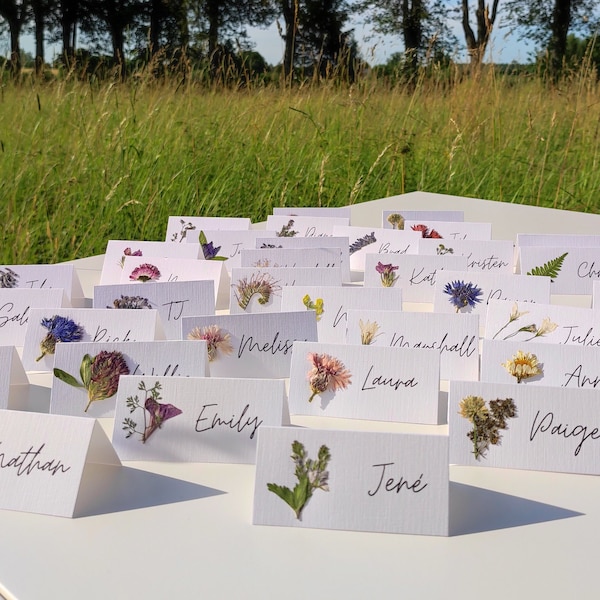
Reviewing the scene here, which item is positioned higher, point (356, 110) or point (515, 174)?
point (356, 110)

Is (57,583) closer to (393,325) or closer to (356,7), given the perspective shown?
(393,325)

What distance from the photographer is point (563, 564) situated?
57 centimetres

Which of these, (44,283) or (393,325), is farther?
(44,283)

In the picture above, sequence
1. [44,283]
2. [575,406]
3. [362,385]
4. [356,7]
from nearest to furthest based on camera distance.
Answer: [575,406] < [362,385] < [44,283] < [356,7]

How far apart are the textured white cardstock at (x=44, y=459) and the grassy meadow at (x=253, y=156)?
1.57 metres

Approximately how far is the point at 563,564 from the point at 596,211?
8.95ft

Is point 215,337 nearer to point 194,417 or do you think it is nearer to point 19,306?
point 194,417

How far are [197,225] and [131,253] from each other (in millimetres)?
302

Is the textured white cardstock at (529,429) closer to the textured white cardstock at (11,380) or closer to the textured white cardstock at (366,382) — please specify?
the textured white cardstock at (366,382)

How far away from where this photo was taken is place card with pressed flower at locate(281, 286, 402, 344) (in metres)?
1.07

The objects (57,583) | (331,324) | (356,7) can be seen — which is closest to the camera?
(57,583)

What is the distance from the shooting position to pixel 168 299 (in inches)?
44.1

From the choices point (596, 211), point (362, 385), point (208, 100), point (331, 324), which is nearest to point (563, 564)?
point (362, 385)

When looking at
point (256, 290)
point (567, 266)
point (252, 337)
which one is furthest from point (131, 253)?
point (567, 266)
